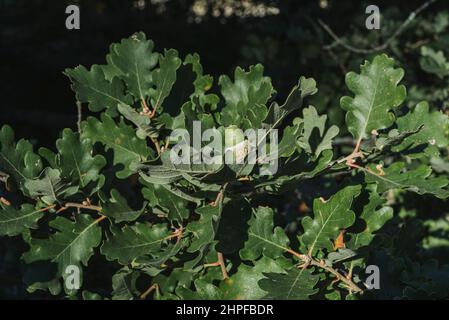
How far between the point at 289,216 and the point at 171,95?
841 millimetres

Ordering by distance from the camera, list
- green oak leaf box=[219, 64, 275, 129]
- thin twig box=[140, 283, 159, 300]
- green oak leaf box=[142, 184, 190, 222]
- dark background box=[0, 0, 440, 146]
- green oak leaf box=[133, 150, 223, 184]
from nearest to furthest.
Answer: green oak leaf box=[133, 150, 223, 184] → green oak leaf box=[219, 64, 275, 129] → green oak leaf box=[142, 184, 190, 222] → thin twig box=[140, 283, 159, 300] → dark background box=[0, 0, 440, 146]

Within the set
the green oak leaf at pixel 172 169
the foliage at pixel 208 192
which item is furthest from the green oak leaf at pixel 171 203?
the green oak leaf at pixel 172 169

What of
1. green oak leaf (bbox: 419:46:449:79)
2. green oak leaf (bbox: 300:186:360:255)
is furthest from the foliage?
green oak leaf (bbox: 419:46:449:79)

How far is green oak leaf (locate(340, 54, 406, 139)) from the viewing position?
1.54 m

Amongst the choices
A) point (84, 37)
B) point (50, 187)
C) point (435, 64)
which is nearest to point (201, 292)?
point (50, 187)

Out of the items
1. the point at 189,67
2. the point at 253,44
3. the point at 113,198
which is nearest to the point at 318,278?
the point at 113,198

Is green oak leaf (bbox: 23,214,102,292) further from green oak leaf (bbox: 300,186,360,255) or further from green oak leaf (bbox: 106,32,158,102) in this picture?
green oak leaf (bbox: 300,186,360,255)

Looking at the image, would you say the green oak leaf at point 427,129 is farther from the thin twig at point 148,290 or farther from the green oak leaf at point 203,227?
the thin twig at point 148,290

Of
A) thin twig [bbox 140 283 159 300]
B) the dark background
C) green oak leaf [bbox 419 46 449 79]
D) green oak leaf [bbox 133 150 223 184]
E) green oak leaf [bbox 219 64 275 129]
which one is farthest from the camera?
the dark background

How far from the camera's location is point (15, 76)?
19.5ft

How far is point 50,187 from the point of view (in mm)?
1428

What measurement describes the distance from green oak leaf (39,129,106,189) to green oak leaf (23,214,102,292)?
0.10 meters

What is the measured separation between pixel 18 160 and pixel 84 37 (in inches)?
184

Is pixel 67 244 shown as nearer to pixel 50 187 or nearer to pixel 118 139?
pixel 50 187
